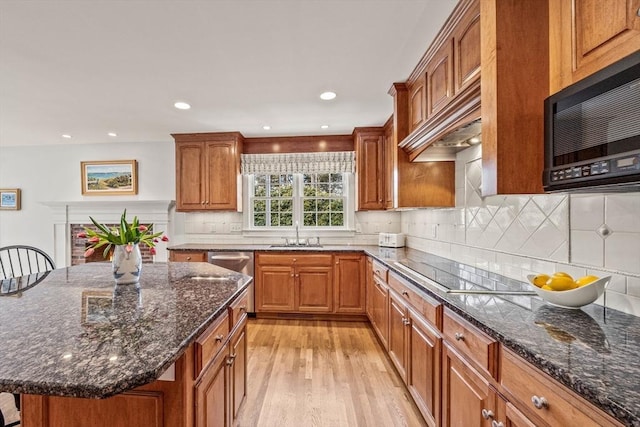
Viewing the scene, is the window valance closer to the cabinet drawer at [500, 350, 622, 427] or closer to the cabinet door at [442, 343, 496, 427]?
the cabinet door at [442, 343, 496, 427]

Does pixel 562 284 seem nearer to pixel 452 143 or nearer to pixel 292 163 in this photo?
pixel 452 143

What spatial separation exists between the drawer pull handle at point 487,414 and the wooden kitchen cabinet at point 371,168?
2783 mm

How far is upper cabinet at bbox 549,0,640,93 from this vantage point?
834 millimetres

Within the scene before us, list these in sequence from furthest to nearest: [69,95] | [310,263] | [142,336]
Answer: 1. [310,263]
2. [69,95]
3. [142,336]

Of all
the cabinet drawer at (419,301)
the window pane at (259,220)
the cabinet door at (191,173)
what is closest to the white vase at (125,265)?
the cabinet drawer at (419,301)

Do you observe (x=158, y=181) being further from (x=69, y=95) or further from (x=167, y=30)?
(x=167, y=30)

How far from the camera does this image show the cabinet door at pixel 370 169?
373 cm

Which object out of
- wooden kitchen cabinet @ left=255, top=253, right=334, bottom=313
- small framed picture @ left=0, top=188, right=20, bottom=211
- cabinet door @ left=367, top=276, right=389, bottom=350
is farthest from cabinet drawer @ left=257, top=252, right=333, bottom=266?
small framed picture @ left=0, top=188, right=20, bottom=211

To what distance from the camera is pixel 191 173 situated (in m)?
3.92

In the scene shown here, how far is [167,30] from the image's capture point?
1770mm

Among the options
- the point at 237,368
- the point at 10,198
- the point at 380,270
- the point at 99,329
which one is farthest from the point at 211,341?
the point at 10,198

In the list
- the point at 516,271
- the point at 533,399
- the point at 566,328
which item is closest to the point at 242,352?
the point at 533,399

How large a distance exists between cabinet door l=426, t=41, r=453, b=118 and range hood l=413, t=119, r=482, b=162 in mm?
206

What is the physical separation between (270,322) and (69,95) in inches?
124
